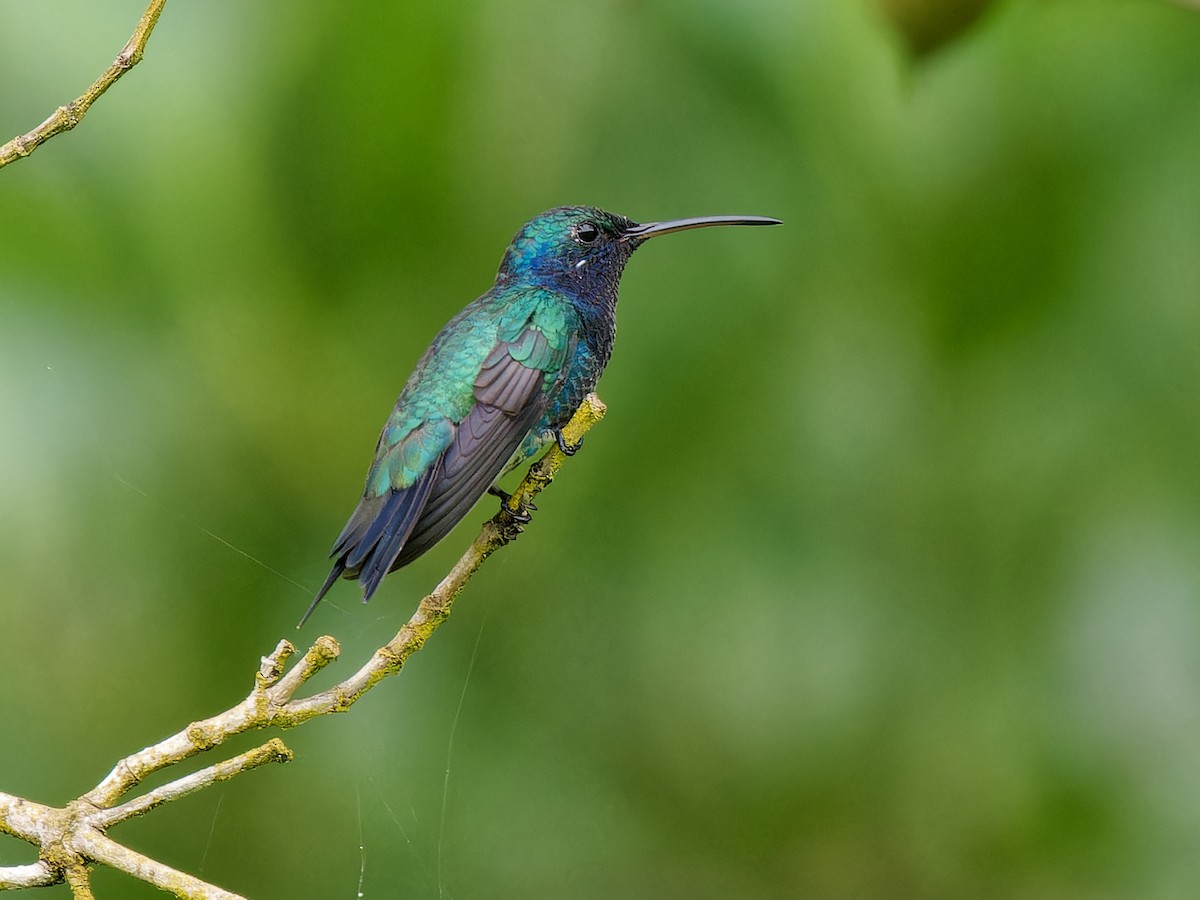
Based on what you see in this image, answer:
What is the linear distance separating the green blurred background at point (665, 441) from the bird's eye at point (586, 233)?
0.98 m

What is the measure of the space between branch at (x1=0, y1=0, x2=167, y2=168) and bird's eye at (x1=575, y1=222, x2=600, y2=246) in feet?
3.16

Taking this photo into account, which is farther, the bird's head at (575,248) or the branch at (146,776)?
the bird's head at (575,248)

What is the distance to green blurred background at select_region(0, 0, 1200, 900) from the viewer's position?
10.3ft

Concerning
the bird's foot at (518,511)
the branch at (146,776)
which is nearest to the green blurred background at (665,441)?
the bird's foot at (518,511)

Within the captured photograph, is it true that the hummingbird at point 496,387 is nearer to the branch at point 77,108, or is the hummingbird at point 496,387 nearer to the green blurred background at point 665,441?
the branch at point 77,108

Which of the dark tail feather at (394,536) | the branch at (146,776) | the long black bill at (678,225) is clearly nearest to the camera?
the branch at (146,776)

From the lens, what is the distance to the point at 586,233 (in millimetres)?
2295

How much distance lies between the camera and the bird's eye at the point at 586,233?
228 centimetres

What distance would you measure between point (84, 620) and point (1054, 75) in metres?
2.80

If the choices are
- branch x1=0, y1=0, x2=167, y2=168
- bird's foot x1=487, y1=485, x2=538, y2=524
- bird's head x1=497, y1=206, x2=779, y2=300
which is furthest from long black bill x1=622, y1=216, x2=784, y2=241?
branch x1=0, y1=0, x2=167, y2=168

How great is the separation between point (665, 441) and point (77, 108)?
2.11 m

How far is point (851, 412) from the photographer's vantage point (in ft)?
10.9

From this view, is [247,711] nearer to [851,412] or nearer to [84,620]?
[84,620]

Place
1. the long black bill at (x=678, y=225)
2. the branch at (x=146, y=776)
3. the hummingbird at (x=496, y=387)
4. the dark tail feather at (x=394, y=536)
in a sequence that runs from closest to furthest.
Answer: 1. the branch at (x=146, y=776)
2. the dark tail feather at (x=394, y=536)
3. the hummingbird at (x=496, y=387)
4. the long black bill at (x=678, y=225)
